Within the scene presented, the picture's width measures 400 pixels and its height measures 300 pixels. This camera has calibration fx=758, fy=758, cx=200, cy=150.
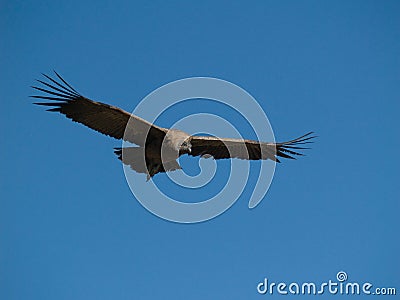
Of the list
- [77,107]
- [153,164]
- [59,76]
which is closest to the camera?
[59,76]

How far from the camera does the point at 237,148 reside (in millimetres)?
11016

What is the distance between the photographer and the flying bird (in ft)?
32.0

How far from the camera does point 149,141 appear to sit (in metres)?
10.5

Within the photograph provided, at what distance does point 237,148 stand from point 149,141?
53.8 inches

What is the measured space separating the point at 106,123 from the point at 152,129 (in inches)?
24.7

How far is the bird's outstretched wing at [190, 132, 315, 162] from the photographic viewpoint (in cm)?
1076

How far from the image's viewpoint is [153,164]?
10.5 m

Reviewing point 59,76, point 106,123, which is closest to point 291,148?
point 106,123

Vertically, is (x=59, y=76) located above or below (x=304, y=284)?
above

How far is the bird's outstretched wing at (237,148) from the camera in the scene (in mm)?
10758

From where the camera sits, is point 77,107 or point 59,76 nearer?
point 59,76

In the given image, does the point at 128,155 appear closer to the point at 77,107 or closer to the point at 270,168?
the point at 77,107

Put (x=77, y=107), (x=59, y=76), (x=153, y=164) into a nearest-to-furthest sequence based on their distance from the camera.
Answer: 1. (x=59, y=76)
2. (x=77, y=107)
3. (x=153, y=164)

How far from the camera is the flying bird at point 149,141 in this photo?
9.75m
